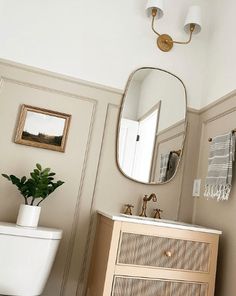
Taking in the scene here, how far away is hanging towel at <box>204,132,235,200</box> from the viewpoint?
1678mm

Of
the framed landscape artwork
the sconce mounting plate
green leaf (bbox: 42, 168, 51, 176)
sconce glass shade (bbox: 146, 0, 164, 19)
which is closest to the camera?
green leaf (bbox: 42, 168, 51, 176)

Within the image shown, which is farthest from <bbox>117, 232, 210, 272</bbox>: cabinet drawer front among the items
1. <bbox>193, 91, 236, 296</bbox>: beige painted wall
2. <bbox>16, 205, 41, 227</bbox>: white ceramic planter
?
<bbox>16, 205, 41, 227</bbox>: white ceramic planter

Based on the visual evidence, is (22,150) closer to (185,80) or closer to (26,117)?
(26,117)

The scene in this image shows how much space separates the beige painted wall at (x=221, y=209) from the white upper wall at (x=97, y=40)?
273 mm

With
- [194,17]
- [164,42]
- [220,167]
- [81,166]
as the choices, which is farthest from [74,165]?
[194,17]

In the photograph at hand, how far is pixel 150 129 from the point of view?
6.86 ft

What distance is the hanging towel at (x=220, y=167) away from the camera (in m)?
1.68

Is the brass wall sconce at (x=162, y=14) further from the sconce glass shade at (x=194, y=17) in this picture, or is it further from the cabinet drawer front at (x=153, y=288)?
the cabinet drawer front at (x=153, y=288)

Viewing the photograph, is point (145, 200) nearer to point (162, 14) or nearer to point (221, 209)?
point (221, 209)

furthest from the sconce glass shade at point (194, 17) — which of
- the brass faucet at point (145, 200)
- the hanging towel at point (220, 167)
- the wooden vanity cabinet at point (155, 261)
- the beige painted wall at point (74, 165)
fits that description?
the wooden vanity cabinet at point (155, 261)

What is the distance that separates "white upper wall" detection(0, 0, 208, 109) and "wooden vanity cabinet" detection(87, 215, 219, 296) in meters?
1.07

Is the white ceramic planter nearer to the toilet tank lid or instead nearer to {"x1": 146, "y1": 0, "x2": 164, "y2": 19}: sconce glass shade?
the toilet tank lid

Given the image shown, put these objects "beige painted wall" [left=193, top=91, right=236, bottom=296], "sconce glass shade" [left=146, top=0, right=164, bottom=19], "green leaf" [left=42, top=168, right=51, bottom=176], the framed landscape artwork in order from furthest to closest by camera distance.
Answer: "sconce glass shade" [left=146, top=0, right=164, bottom=19], the framed landscape artwork, "green leaf" [left=42, top=168, right=51, bottom=176], "beige painted wall" [left=193, top=91, right=236, bottom=296]

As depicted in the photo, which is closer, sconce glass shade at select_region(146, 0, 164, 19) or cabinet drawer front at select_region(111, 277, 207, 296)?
cabinet drawer front at select_region(111, 277, 207, 296)
